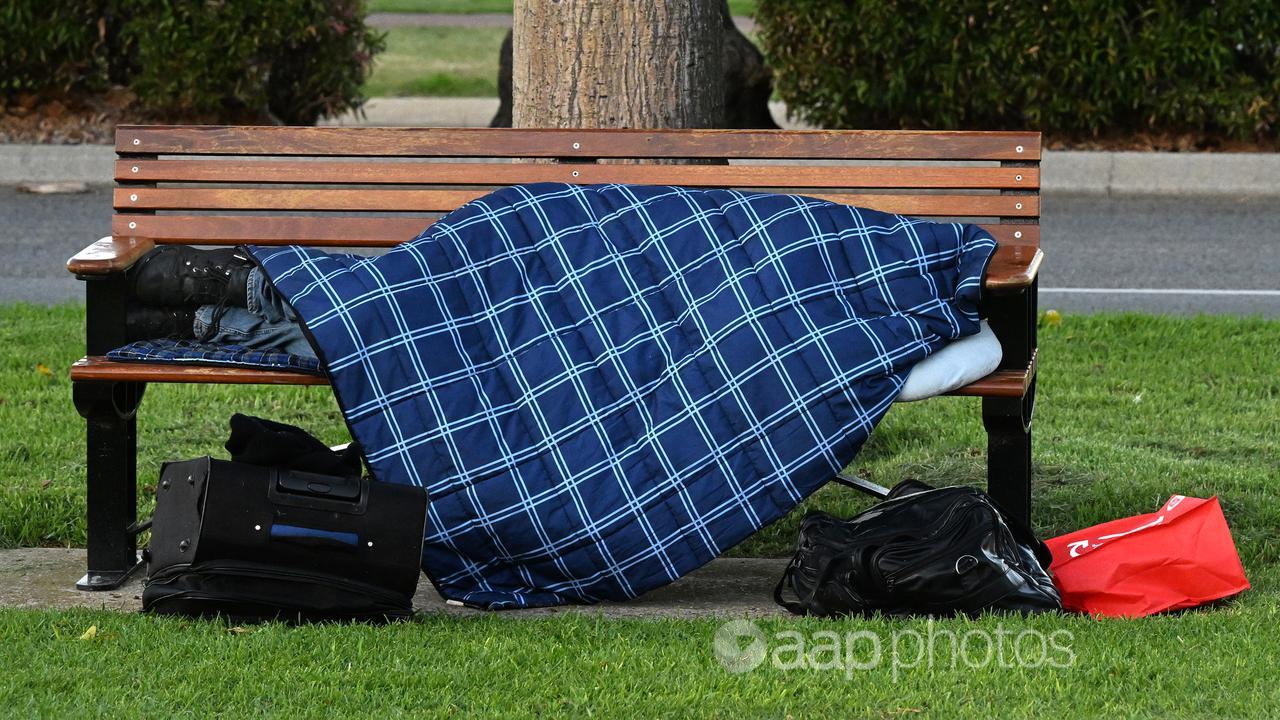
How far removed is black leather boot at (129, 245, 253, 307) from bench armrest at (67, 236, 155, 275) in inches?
1.8

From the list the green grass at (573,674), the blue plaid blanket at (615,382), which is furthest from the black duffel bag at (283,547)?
the blue plaid blanket at (615,382)

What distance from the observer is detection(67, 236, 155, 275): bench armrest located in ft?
12.0

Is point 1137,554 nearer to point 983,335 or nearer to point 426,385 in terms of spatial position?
point 983,335

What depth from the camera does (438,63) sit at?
17.0 metres

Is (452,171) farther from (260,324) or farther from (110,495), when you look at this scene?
(110,495)

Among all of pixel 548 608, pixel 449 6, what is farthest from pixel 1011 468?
pixel 449 6

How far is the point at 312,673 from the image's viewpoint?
301 centimetres

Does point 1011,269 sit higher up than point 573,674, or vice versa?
point 1011,269

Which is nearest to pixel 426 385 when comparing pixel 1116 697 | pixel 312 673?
pixel 312 673

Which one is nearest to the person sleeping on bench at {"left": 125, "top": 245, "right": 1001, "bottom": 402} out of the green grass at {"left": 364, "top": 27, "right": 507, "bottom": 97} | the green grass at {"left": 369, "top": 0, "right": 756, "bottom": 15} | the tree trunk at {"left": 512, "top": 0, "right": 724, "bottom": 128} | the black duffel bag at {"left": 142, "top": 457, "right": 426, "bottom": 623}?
the black duffel bag at {"left": 142, "top": 457, "right": 426, "bottom": 623}

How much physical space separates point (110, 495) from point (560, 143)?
133 cm

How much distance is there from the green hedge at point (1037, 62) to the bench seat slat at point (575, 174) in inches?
248

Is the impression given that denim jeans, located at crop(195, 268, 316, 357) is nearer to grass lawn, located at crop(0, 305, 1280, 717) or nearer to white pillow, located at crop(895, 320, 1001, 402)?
grass lawn, located at crop(0, 305, 1280, 717)

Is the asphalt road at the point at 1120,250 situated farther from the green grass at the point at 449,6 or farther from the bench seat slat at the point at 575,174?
the green grass at the point at 449,6
